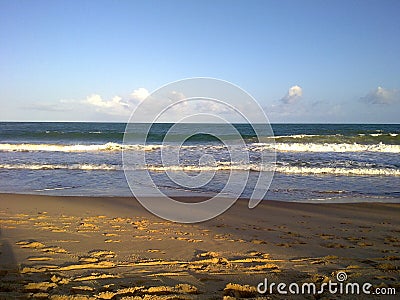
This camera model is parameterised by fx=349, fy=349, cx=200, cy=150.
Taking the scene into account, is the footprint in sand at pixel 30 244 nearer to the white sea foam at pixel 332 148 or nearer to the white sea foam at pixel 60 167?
the white sea foam at pixel 60 167

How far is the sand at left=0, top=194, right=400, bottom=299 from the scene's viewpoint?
3.67 meters

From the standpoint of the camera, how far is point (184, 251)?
5090 mm

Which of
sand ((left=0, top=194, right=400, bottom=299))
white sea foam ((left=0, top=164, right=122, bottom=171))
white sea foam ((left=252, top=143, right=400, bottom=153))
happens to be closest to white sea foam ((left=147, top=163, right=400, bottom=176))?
white sea foam ((left=0, top=164, right=122, bottom=171))

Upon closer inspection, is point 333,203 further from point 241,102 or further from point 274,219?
point 241,102

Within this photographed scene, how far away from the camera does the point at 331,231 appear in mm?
6512

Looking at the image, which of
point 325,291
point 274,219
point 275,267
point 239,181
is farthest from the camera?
point 239,181

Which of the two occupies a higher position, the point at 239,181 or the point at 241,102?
the point at 241,102

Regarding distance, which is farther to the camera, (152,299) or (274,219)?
(274,219)

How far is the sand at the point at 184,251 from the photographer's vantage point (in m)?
3.67

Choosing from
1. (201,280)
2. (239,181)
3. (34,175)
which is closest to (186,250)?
(201,280)

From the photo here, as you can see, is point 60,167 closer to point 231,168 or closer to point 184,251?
point 231,168

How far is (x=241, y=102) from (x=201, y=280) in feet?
10.3

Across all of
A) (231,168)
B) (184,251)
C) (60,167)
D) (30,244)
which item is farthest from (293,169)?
(30,244)

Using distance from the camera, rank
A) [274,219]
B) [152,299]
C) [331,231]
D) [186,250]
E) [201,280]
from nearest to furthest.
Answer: [152,299] → [201,280] → [186,250] → [331,231] → [274,219]
